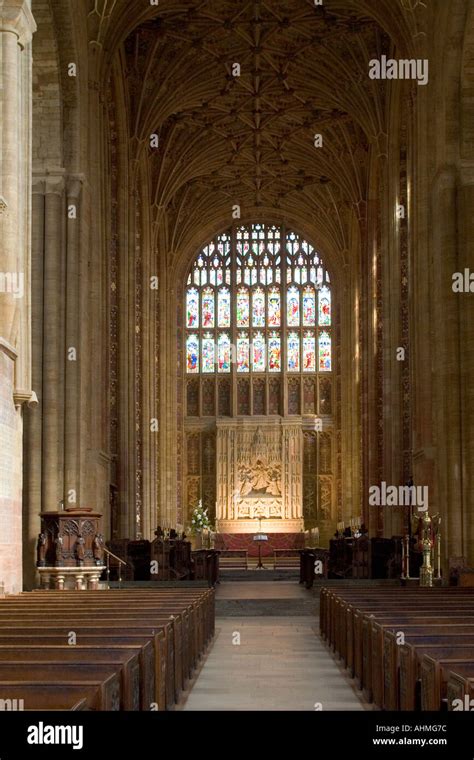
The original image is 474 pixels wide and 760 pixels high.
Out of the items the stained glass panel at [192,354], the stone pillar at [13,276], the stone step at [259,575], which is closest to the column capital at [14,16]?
the stone pillar at [13,276]

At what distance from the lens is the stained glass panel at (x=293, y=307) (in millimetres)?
45438

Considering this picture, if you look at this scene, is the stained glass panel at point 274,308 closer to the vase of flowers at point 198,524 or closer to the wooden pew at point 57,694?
the vase of flowers at point 198,524

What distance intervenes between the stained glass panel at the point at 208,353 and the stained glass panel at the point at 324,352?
14.5 feet

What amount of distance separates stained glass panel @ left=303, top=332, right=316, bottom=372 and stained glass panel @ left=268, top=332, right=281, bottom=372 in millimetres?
1077

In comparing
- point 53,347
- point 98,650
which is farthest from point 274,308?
point 98,650

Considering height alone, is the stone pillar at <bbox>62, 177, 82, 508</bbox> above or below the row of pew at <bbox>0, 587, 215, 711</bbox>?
above

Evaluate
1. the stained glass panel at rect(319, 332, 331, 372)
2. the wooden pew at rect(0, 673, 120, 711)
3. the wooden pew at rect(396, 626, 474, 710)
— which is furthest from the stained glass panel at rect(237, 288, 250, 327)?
the wooden pew at rect(0, 673, 120, 711)

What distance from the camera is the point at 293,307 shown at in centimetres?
4553

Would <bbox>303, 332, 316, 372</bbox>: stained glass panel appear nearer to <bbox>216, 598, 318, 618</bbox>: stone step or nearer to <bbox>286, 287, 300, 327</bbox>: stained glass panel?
<bbox>286, 287, 300, 327</bbox>: stained glass panel

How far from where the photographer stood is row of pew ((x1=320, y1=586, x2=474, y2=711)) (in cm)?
609

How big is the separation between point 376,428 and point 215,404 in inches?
457

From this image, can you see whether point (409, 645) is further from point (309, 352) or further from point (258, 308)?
point (258, 308)
